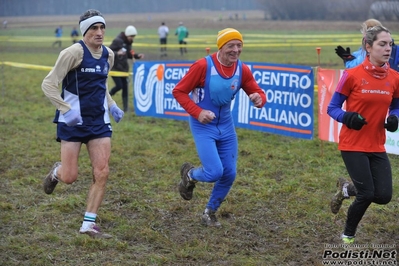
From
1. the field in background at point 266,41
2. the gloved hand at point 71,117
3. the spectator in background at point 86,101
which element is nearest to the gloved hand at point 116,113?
the spectator in background at point 86,101

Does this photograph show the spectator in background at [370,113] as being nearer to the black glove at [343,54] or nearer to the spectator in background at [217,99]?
the spectator in background at [217,99]

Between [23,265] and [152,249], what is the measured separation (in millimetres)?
1134

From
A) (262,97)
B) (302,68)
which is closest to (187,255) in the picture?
(262,97)

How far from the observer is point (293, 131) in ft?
33.7

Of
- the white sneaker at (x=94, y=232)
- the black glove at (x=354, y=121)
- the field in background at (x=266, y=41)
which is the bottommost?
the white sneaker at (x=94, y=232)

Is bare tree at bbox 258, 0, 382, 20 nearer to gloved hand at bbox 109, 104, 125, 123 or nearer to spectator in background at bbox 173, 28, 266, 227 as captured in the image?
spectator in background at bbox 173, 28, 266, 227

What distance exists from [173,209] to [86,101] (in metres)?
1.79

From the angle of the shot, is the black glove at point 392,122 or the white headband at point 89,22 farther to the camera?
the white headband at point 89,22

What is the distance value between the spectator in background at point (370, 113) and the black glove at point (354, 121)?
0.04 metres

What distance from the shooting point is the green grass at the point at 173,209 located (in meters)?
5.62

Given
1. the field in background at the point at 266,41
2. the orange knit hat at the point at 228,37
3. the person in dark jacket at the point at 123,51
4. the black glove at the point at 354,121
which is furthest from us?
the field in background at the point at 266,41

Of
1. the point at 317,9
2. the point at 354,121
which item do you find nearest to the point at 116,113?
the point at 354,121

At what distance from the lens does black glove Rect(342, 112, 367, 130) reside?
199 inches

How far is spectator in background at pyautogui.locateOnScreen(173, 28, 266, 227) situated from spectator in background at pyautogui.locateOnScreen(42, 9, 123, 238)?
0.75m
